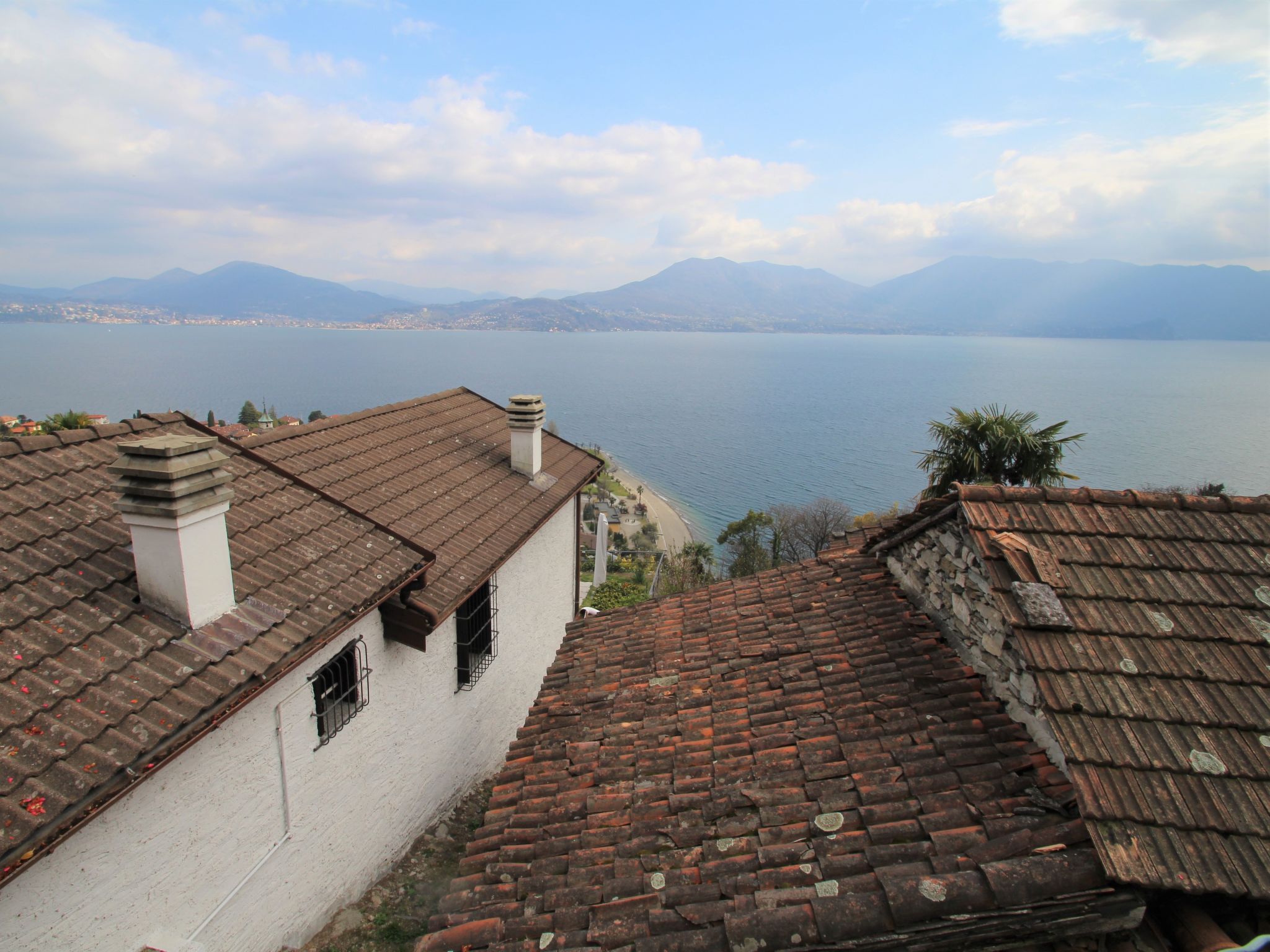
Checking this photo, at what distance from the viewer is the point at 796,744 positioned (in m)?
4.68

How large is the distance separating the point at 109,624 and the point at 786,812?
4.50m

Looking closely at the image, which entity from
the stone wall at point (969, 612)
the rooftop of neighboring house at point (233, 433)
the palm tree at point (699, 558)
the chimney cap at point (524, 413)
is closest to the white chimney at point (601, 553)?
the chimney cap at point (524, 413)

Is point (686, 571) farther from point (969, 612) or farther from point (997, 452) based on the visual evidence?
point (969, 612)

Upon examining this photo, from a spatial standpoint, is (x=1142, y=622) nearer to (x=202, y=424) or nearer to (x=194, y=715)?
(x=194, y=715)

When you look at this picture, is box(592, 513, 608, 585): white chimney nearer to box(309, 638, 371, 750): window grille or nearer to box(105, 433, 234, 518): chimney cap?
box(309, 638, 371, 750): window grille

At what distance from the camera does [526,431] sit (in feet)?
37.0

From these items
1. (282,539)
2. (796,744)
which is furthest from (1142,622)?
(282,539)

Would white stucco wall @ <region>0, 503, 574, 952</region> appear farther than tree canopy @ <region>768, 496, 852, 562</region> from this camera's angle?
No

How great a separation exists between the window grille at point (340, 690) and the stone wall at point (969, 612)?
5262mm

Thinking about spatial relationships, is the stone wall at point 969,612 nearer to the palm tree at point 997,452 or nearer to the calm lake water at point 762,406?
the palm tree at point 997,452

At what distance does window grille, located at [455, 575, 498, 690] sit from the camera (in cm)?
827

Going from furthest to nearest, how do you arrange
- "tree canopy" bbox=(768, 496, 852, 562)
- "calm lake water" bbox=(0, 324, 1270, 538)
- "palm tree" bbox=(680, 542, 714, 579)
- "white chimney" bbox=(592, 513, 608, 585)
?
1. "calm lake water" bbox=(0, 324, 1270, 538)
2. "tree canopy" bbox=(768, 496, 852, 562)
3. "palm tree" bbox=(680, 542, 714, 579)
4. "white chimney" bbox=(592, 513, 608, 585)

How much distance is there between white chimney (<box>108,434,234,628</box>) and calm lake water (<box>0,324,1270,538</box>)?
53222 millimetres

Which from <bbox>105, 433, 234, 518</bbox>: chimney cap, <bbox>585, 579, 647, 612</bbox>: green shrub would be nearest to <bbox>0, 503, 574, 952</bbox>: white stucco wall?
<bbox>105, 433, 234, 518</bbox>: chimney cap
